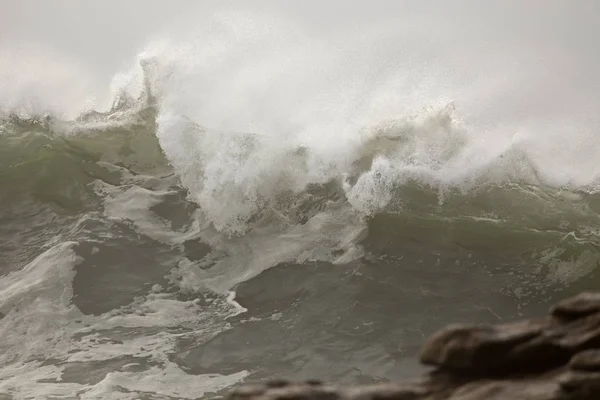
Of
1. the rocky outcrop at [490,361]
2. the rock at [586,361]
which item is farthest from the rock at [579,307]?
the rock at [586,361]

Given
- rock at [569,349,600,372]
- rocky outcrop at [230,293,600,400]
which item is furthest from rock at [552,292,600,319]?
rock at [569,349,600,372]

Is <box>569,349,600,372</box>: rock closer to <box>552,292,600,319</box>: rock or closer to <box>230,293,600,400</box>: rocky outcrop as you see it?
<box>230,293,600,400</box>: rocky outcrop

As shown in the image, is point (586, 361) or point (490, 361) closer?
point (586, 361)

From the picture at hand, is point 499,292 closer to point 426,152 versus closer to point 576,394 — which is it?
point 426,152

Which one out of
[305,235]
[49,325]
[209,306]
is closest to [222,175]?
[305,235]

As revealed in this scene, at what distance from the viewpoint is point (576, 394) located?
406 centimetres

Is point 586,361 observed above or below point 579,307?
below

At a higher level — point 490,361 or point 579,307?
point 579,307

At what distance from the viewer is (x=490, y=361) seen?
4617 millimetres

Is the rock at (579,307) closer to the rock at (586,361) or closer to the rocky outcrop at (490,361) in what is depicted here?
the rocky outcrop at (490,361)

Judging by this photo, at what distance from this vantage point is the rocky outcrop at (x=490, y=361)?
443 cm

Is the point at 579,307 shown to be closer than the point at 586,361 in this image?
No

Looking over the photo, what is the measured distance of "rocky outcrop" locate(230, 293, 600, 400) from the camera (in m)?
4.43

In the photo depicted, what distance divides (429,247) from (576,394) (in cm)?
581
